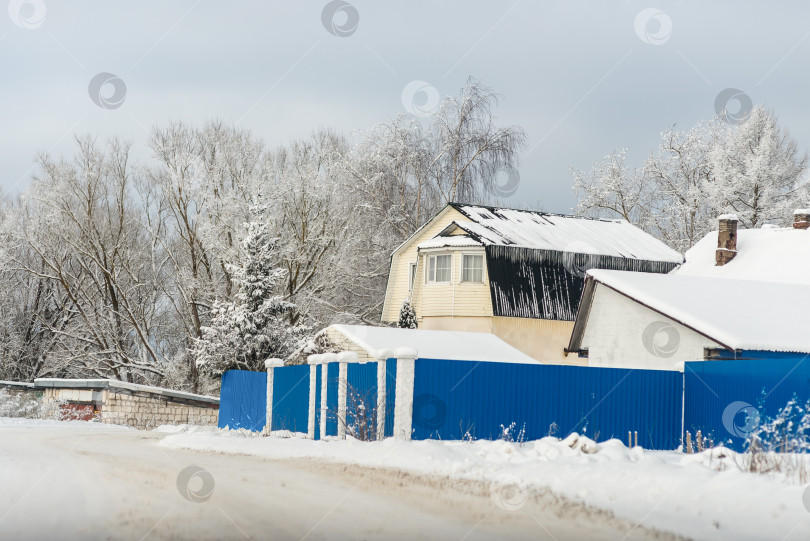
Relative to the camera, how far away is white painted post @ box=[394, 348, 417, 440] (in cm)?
1678

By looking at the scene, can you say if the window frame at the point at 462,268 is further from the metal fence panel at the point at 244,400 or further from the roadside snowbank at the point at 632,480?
the roadside snowbank at the point at 632,480

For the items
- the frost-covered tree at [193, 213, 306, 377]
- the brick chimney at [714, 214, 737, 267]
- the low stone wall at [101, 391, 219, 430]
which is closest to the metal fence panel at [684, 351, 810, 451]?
the brick chimney at [714, 214, 737, 267]

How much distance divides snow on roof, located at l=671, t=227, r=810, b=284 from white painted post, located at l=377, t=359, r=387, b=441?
17949 mm

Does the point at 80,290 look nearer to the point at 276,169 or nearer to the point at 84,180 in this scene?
the point at 84,180

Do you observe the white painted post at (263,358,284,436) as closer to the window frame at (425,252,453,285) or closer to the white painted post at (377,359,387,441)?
the white painted post at (377,359,387,441)

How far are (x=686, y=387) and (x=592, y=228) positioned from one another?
823 inches

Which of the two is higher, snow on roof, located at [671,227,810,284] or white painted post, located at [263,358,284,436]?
snow on roof, located at [671,227,810,284]

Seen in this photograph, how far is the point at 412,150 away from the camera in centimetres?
4619

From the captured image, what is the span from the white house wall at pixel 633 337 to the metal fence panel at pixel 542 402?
225 centimetres

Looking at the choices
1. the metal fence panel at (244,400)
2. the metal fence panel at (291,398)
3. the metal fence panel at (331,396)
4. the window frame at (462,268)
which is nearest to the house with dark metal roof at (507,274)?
the window frame at (462,268)

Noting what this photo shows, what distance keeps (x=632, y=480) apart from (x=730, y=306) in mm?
13140

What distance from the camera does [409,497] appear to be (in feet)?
33.1

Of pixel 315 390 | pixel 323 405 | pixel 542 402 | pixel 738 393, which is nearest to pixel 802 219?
pixel 738 393

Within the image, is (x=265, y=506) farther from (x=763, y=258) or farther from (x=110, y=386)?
(x=763, y=258)
